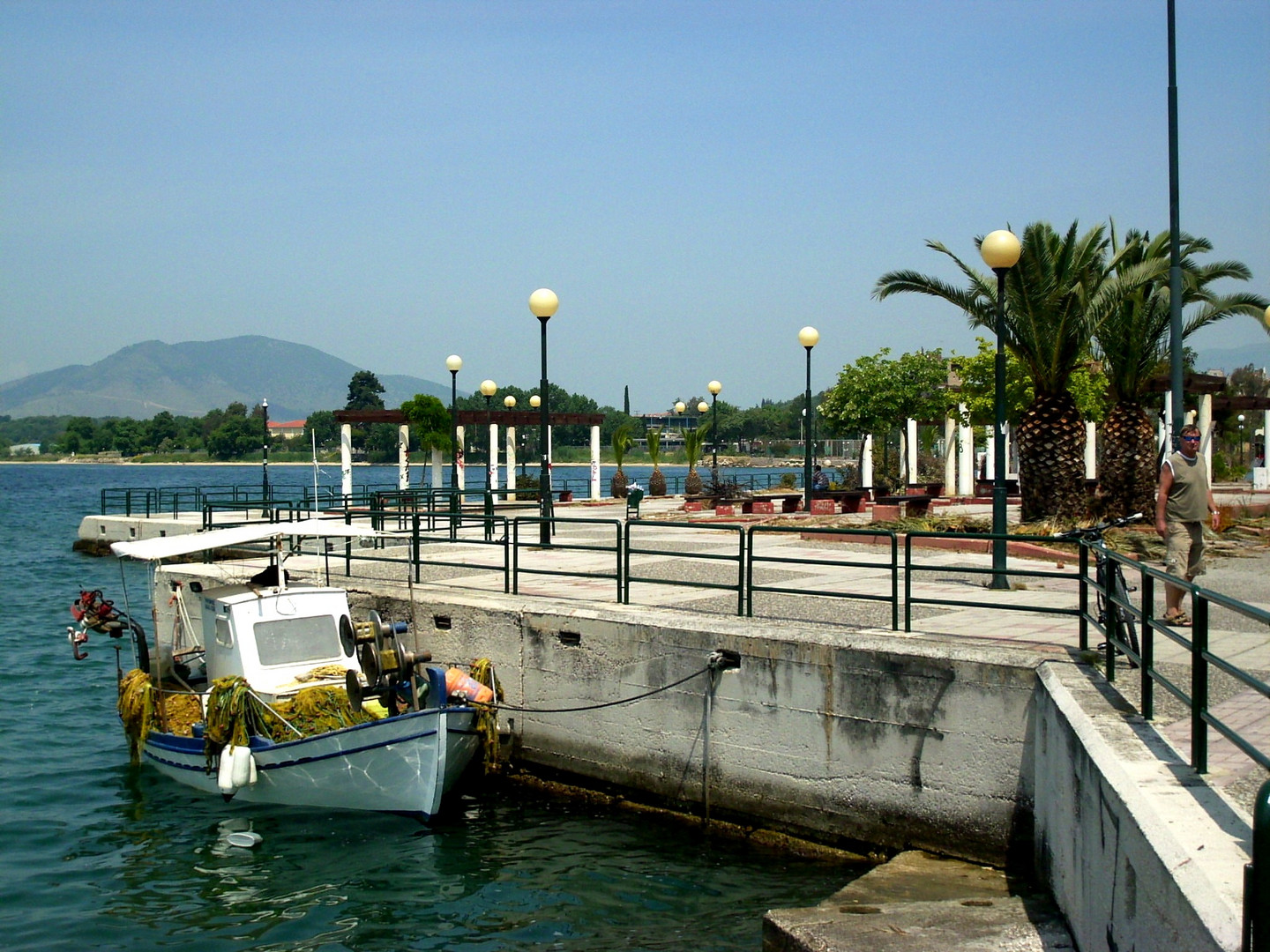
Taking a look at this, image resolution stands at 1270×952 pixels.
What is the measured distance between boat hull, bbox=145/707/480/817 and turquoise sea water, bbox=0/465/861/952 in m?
0.32

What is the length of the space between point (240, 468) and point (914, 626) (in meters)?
189

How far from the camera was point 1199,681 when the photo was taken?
5.52 meters

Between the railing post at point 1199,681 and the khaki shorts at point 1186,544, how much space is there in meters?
5.02

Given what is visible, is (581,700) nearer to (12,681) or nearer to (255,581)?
(255,581)

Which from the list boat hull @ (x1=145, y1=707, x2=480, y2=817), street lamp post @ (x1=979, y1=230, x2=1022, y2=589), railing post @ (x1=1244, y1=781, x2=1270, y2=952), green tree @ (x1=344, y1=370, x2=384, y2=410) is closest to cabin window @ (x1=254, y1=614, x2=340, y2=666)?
boat hull @ (x1=145, y1=707, x2=480, y2=817)

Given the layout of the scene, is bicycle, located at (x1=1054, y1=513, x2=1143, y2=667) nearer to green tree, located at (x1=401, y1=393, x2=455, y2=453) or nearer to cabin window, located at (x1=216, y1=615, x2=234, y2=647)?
cabin window, located at (x1=216, y1=615, x2=234, y2=647)

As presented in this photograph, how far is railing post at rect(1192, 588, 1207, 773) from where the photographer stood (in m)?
5.47

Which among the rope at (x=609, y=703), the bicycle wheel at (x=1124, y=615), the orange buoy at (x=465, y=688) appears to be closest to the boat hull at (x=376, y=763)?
the orange buoy at (x=465, y=688)

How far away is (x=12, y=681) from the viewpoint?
18.5 meters

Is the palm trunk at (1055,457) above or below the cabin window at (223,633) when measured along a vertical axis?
above

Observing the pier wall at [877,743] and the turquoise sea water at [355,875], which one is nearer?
the pier wall at [877,743]

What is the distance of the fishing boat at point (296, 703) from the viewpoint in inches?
440

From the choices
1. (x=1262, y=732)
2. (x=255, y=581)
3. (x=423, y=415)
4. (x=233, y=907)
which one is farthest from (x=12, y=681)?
(x=423, y=415)

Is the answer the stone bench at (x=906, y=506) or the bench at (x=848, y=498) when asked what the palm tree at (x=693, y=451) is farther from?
the stone bench at (x=906, y=506)
